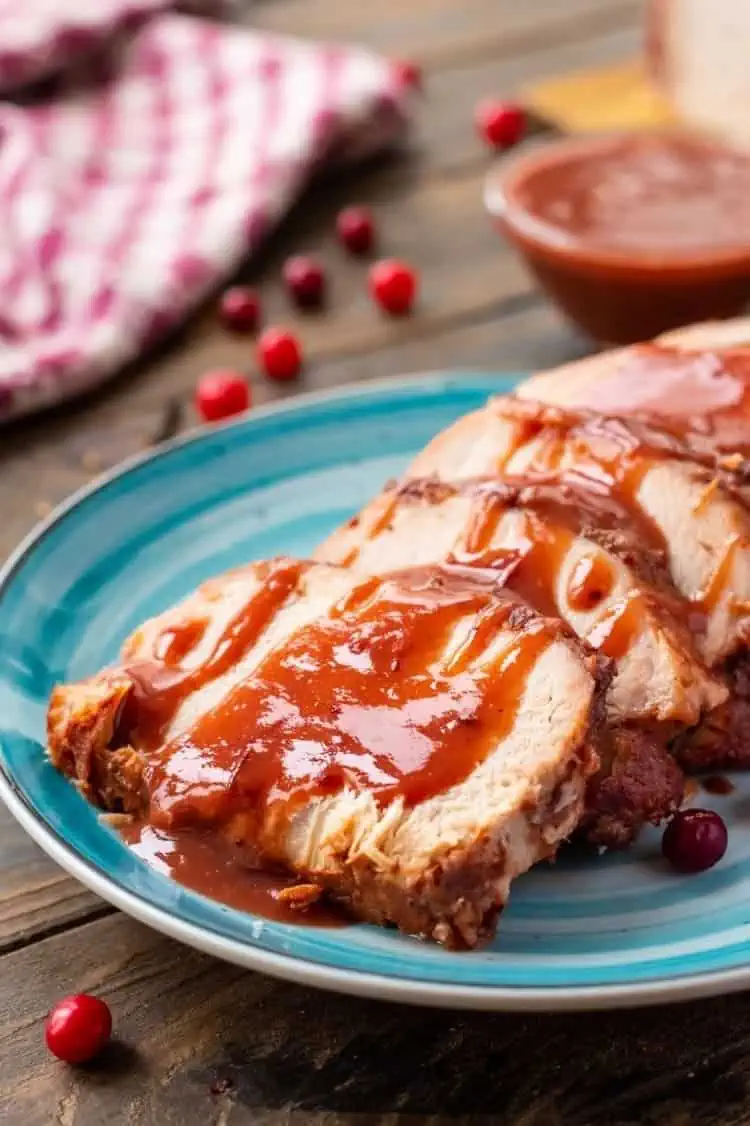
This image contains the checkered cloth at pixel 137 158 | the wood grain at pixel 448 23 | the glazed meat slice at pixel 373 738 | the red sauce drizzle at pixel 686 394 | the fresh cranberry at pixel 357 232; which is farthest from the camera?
the wood grain at pixel 448 23

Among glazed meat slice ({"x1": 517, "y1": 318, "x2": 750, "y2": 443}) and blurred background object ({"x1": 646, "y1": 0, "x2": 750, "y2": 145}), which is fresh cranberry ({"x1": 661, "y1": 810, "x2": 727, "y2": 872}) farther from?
blurred background object ({"x1": 646, "y1": 0, "x2": 750, "y2": 145})

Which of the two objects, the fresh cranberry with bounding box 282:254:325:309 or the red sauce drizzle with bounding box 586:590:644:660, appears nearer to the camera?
the red sauce drizzle with bounding box 586:590:644:660

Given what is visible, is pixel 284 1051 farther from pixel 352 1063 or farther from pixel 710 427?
pixel 710 427

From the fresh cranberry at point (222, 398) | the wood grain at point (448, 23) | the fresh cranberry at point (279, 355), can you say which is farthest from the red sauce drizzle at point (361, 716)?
the wood grain at point (448, 23)

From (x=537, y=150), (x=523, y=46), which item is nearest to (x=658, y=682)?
(x=537, y=150)

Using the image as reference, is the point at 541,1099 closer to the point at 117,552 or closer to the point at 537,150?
the point at 117,552

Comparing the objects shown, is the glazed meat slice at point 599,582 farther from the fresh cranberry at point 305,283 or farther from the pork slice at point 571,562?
the fresh cranberry at point 305,283

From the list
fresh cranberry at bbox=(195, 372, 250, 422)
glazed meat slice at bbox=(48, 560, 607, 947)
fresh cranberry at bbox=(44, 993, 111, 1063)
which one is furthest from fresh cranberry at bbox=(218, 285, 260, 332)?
fresh cranberry at bbox=(44, 993, 111, 1063)
